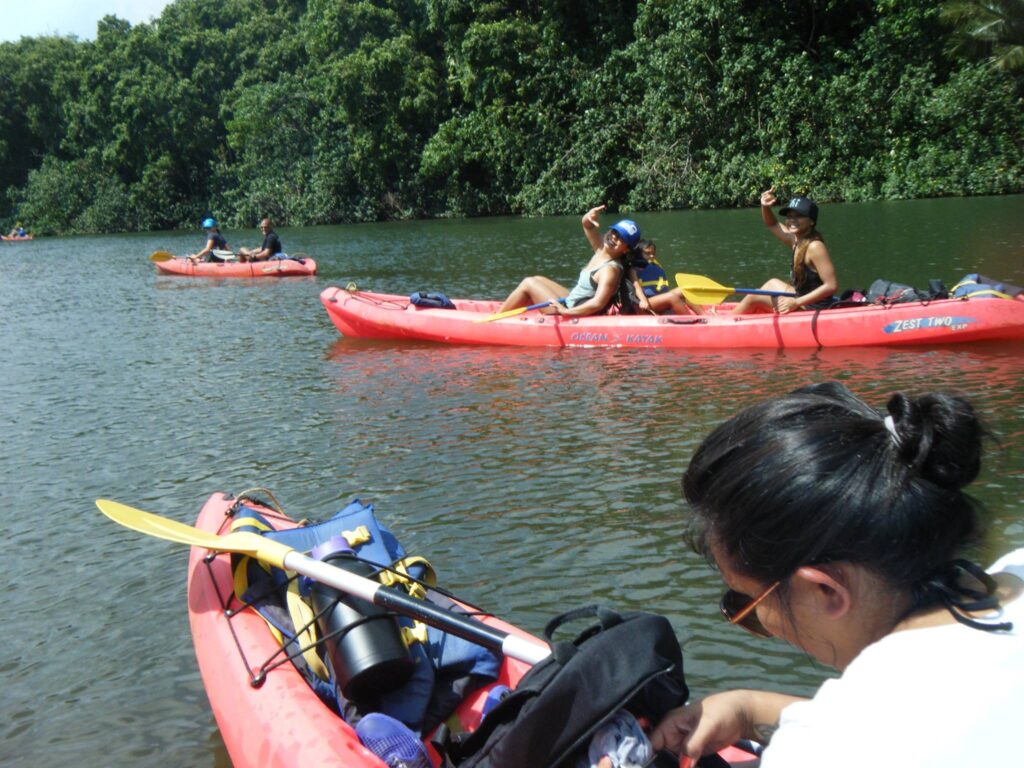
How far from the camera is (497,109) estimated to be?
1320 inches

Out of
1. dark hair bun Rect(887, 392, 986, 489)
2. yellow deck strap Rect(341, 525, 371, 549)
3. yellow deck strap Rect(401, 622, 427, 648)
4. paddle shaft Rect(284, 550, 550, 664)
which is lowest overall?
yellow deck strap Rect(401, 622, 427, 648)

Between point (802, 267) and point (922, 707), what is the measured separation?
25.9 ft

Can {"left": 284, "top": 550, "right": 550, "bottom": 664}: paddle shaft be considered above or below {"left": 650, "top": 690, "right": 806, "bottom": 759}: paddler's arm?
below

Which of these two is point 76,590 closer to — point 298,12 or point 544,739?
point 544,739

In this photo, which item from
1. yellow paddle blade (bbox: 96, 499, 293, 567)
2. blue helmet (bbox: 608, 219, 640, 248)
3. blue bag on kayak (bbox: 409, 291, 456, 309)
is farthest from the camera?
blue bag on kayak (bbox: 409, 291, 456, 309)

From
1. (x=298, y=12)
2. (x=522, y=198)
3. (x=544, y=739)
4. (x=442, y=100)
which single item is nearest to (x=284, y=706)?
(x=544, y=739)

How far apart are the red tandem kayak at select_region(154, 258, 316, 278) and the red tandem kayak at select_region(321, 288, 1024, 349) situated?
7.20 metres

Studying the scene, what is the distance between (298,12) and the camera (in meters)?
51.7

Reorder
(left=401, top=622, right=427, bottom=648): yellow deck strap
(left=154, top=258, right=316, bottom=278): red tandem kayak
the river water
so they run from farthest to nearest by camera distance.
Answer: (left=154, top=258, right=316, bottom=278): red tandem kayak, the river water, (left=401, top=622, right=427, bottom=648): yellow deck strap

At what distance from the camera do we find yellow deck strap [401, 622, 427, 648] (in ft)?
9.94

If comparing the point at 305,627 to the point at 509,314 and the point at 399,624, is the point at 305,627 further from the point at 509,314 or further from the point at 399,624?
the point at 509,314

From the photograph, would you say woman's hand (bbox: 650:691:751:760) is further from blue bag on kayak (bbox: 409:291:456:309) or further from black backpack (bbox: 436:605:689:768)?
blue bag on kayak (bbox: 409:291:456:309)

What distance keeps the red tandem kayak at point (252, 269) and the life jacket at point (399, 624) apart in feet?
46.9

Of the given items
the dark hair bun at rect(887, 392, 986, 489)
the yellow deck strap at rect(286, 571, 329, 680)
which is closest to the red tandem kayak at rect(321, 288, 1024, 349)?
the yellow deck strap at rect(286, 571, 329, 680)
